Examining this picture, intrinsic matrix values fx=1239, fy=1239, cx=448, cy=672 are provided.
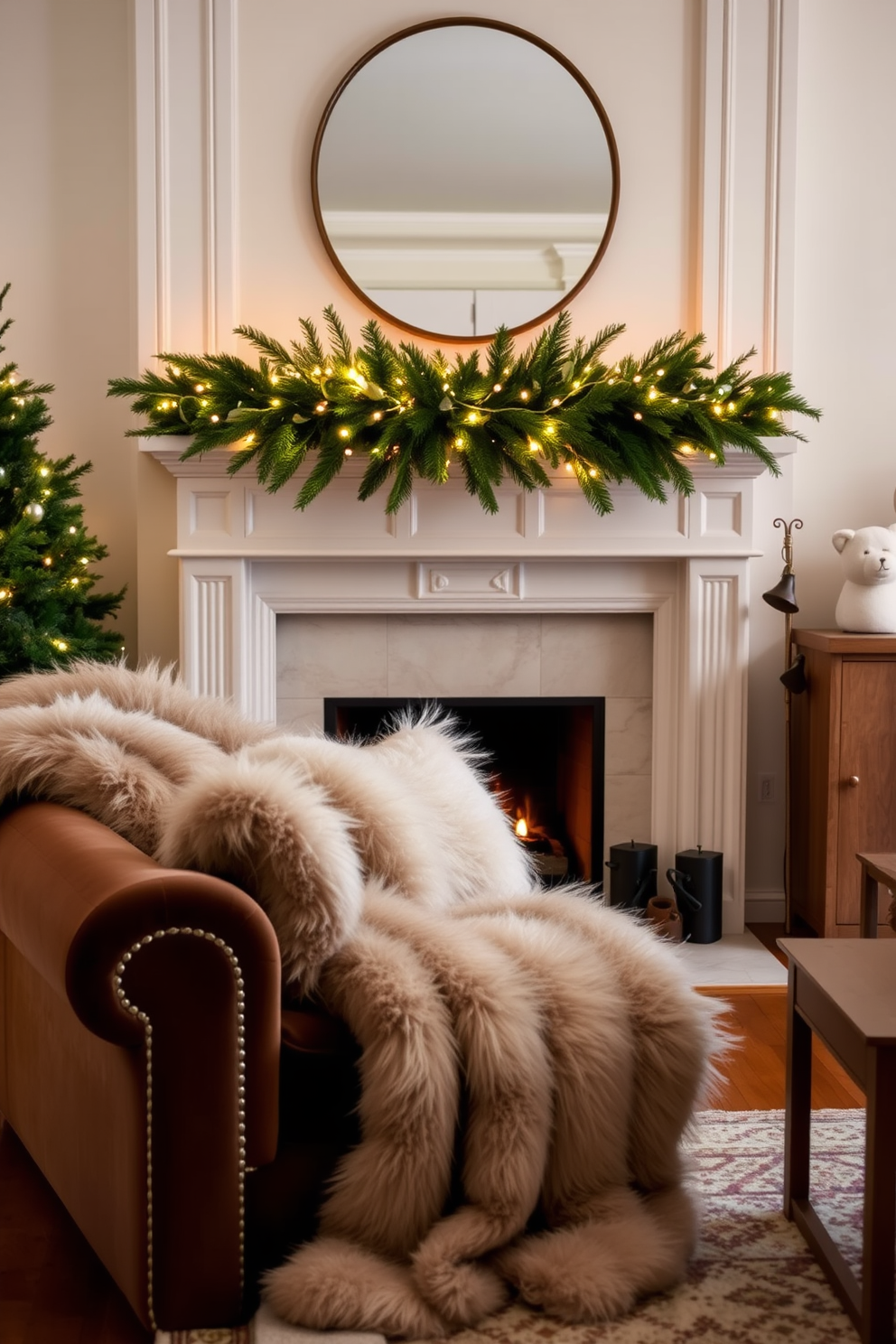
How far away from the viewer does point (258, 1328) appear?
1.74 metres

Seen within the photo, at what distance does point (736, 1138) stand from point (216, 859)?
130 cm

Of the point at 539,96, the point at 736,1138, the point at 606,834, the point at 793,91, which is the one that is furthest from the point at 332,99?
the point at 736,1138

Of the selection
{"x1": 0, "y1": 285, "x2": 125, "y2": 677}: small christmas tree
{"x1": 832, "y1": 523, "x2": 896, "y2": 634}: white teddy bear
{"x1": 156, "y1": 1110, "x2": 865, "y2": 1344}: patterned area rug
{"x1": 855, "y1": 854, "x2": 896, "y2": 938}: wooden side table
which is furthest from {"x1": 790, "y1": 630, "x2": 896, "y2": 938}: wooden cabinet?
{"x1": 0, "y1": 285, "x2": 125, "y2": 677}: small christmas tree

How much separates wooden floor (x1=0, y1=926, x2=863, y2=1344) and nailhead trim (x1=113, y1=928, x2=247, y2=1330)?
0.53 feet

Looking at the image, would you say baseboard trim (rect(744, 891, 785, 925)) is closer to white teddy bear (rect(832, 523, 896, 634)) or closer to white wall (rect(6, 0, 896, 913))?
white wall (rect(6, 0, 896, 913))

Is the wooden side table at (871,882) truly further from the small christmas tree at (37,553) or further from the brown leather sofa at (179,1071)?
the small christmas tree at (37,553)

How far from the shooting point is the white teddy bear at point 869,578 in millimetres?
3682

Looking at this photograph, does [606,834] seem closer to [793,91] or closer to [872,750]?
[872,750]

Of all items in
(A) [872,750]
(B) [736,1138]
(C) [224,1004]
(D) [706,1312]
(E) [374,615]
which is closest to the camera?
(C) [224,1004]

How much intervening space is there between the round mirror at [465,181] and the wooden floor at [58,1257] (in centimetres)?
232

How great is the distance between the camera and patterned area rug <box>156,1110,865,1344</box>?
5.76ft

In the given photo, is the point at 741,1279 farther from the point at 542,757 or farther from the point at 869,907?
the point at 542,757

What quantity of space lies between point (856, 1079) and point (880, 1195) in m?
0.16

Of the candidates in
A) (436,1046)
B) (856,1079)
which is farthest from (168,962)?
(856,1079)
